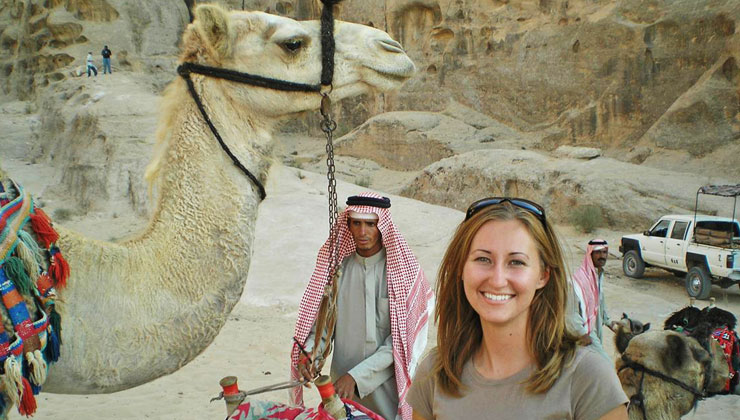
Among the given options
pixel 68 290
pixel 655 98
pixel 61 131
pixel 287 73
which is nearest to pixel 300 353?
pixel 68 290

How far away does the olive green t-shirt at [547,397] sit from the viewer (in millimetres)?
1298

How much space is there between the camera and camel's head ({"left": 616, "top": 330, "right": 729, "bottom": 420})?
286 cm

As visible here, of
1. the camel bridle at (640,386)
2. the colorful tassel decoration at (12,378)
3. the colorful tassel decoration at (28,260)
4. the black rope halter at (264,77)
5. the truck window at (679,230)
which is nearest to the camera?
the colorful tassel decoration at (12,378)

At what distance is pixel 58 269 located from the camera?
2.12 metres

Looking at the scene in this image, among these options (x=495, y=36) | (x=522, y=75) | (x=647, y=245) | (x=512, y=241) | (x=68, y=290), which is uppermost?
(x=495, y=36)

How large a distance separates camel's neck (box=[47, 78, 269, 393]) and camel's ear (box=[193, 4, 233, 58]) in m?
0.20

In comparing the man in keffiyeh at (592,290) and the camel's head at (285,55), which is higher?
the camel's head at (285,55)

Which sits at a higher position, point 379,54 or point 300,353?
point 379,54

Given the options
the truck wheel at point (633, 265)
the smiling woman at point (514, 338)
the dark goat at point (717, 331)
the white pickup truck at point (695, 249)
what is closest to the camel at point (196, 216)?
the smiling woman at point (514, 338)

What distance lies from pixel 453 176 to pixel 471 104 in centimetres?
920

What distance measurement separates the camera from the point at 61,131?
16.3 meters

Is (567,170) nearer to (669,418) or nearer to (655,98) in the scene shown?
(655,98)

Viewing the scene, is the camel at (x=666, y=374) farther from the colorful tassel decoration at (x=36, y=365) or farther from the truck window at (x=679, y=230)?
the truck window at (x=679, y=230)

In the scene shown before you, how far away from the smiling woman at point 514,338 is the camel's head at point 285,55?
1.31 meters
